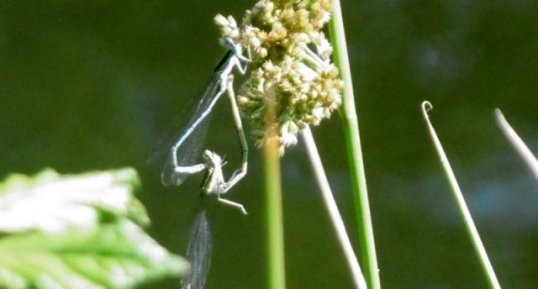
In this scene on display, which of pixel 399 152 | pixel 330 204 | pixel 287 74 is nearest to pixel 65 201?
pixel 287 74

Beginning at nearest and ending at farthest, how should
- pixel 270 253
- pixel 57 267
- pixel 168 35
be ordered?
pixel 57 267
pixel 270 253
pixel 168 35

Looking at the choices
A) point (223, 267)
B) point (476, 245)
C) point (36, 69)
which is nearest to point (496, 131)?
point (223, 267)

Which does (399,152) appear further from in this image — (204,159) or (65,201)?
(65,201)

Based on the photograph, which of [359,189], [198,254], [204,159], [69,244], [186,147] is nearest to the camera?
[69,244]

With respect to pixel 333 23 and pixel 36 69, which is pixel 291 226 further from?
pixel 333 23

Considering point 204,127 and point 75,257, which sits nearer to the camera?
point 75,257

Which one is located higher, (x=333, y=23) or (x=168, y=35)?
(x=168, y=35)

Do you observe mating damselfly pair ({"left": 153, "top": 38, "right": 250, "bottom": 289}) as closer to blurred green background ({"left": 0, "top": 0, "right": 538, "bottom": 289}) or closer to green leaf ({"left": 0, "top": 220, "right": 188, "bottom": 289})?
green leaf ({"left": 0, "top": 220, "right": 188, "bottom": 289})
